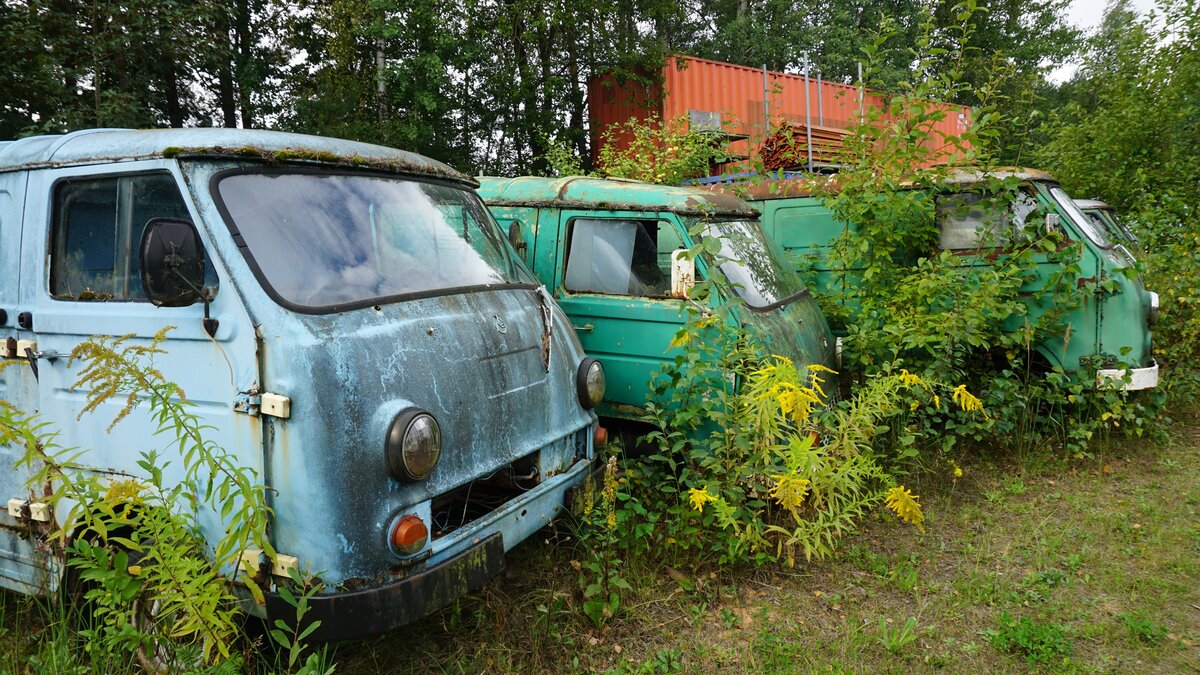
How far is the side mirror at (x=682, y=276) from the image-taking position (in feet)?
14.6

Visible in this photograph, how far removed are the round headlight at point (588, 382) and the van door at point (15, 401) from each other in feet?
8.09

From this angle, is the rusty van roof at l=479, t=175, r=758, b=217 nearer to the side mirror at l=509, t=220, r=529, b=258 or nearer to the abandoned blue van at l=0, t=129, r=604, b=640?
the side mirror at l=509, t=220, r=529, b=258

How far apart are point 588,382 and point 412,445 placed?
1.32 metres

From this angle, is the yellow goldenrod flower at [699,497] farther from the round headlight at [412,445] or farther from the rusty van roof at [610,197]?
the rusty van roof at [610,197]

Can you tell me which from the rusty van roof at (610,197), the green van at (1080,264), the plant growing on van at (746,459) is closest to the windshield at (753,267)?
the rusty van roof at (610,197)

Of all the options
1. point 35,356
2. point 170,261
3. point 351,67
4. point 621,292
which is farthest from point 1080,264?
point 351,67

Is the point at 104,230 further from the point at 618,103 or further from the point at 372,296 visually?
the point at 618,103

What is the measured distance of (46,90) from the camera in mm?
10039

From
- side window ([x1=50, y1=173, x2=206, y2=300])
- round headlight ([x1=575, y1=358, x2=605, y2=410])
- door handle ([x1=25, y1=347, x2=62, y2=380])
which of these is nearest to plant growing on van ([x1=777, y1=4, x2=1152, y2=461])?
round headlight ([x1=575, y1=358, x2=605, y2=410])

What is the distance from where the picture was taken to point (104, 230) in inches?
123

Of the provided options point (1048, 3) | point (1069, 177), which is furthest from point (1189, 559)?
point (1048, 3)

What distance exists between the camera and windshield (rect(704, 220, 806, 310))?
4750 millimetres

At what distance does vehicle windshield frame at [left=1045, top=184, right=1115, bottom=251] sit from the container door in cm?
335

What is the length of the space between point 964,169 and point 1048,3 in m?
24.3
